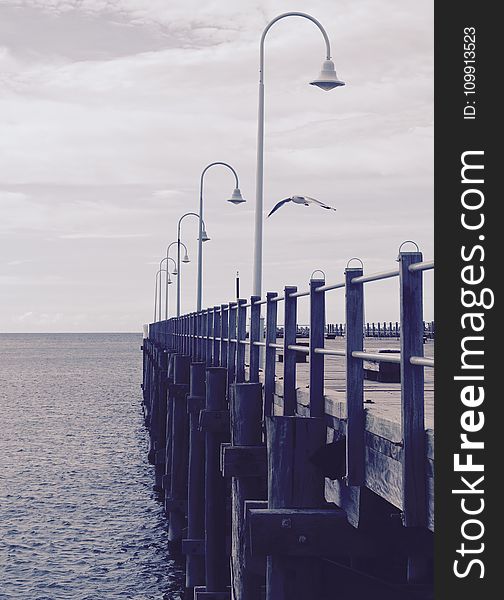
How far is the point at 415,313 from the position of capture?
493 cm

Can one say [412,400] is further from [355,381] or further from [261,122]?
[261,122]

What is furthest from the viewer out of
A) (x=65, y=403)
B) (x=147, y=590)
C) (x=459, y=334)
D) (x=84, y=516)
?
(x=65, y=403)

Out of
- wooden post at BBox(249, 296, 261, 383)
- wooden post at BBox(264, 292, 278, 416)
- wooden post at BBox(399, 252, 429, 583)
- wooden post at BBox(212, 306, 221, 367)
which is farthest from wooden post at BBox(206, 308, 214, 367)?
wooden post at BBox(399, 252, 429, 583)

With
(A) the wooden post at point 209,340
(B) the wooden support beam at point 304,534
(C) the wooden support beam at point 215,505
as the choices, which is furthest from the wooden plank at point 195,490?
(B) the wooden support beam at point 304,534

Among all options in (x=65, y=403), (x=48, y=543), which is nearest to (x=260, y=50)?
(x=48, y=543)

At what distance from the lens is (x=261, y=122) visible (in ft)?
55.9

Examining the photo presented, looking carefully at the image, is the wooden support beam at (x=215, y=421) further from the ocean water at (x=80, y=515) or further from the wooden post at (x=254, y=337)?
the ocean water at (x=80, y=515)

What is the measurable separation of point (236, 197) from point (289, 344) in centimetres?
1710

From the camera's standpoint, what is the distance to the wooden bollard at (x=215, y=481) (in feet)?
39.5

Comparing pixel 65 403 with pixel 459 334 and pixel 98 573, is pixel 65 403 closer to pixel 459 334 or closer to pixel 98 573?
pixel 98 573

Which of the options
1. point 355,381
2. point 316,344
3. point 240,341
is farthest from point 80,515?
point 355,381

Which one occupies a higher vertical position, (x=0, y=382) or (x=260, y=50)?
(x=260, y=50)

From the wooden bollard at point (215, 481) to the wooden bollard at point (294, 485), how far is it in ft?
17.8

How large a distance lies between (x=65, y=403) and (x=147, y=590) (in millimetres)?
46439
